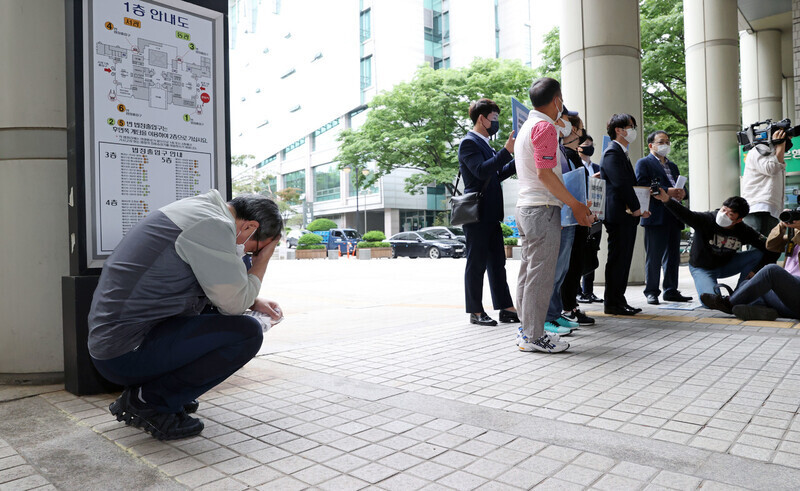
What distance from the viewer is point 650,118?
21922 millimetres

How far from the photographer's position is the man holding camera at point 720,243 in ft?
20.5

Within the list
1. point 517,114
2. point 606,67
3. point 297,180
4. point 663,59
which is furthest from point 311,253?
point 297,180

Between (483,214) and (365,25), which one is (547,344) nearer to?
(483,214)

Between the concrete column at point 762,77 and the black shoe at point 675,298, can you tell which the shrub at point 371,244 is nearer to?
the concrete column at point 762,77

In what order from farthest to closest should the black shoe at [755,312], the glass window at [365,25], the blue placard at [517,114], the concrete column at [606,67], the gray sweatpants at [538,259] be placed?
the glass window at [365,25]
the concrete column at [606,67]
the black shoe at [755,312]
the blue placard at [517,114]
the gray sweatpants at [538,259]

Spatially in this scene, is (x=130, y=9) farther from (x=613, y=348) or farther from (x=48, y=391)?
(x=613, y=348)

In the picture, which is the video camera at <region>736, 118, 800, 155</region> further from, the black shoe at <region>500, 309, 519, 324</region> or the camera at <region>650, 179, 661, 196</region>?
the black shoe at <region>500, 309, 519, 324</region>

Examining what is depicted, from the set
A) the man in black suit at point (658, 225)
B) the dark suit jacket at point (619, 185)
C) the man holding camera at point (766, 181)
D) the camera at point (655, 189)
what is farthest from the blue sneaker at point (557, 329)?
the man holding camera at point (766, 181)

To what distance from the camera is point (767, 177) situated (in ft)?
23.4

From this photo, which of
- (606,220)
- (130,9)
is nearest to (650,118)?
(606,220)

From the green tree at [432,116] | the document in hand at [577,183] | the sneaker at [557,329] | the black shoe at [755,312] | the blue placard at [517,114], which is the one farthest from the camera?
the green tree at [432,116]

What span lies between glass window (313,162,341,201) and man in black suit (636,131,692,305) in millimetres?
42706

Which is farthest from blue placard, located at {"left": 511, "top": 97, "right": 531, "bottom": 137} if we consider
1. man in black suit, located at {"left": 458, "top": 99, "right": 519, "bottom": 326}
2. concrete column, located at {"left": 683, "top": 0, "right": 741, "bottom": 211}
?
concrete column, located at {"left": 683, "top": 0, "right": 741, "bottom": 211}

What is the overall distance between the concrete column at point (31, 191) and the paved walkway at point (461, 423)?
1.07 feet
